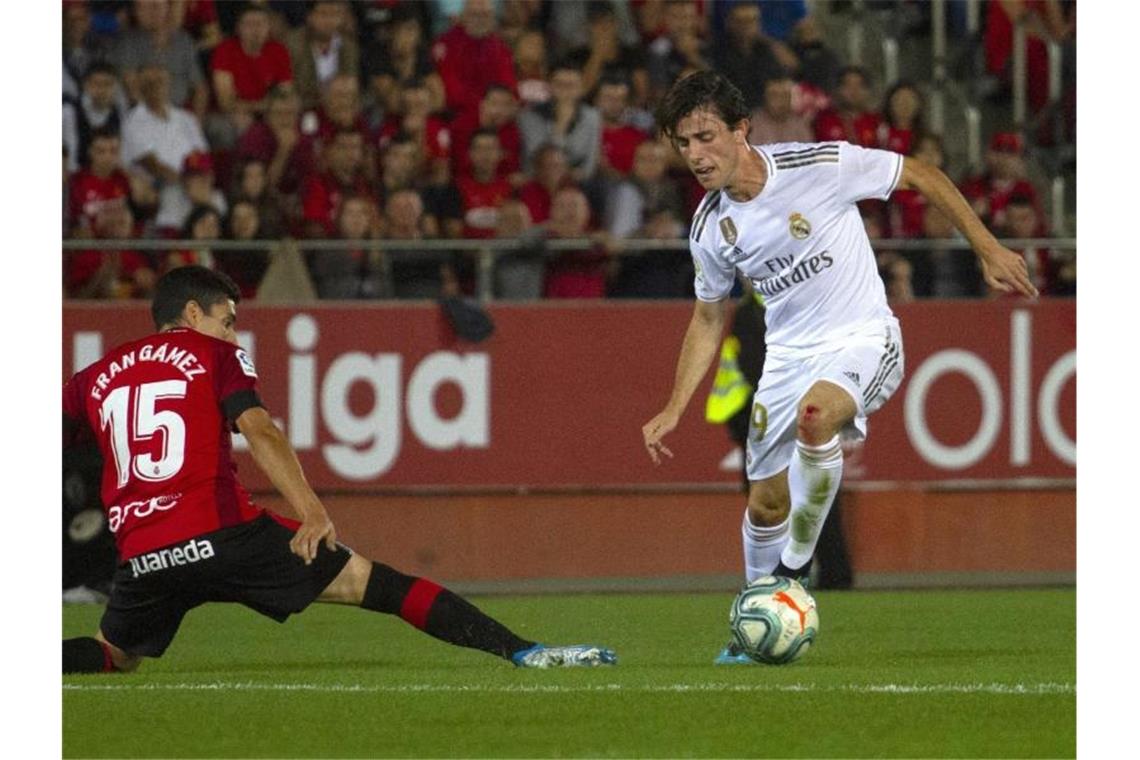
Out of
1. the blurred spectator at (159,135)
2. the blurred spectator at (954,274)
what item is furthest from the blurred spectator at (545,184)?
the blurred spectator at (954,274)

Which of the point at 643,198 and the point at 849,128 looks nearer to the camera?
the point at 643,198

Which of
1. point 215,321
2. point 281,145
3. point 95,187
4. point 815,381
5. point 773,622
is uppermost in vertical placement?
point 281,145

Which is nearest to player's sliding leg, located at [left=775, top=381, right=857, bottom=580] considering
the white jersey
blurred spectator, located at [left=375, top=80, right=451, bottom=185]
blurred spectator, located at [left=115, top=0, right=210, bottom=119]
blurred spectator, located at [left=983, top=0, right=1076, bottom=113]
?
the white jersey

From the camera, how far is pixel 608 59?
1567 centimetres

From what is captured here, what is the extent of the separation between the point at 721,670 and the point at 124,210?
6879mm

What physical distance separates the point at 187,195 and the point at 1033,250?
16.8 ft

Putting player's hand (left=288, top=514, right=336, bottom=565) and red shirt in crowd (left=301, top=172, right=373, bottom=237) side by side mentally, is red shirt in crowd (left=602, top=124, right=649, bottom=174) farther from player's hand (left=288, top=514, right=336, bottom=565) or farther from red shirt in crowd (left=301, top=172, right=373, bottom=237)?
player's hand (left=288, top=514, right=336, bottom=565)

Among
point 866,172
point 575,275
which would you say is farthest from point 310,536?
point 575,275

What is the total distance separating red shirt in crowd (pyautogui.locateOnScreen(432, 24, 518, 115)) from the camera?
50.4 feet

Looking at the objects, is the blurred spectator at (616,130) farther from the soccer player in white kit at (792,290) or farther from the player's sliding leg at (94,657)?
the player's sliding leg at (94,657)

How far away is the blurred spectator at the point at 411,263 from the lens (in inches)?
552

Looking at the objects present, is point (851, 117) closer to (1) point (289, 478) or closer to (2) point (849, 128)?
(2) point (849, 128)

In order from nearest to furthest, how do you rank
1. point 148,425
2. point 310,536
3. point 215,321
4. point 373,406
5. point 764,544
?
point 310,536 < point 148,425 < point 215,321 < point 764,544 < point 373,406
